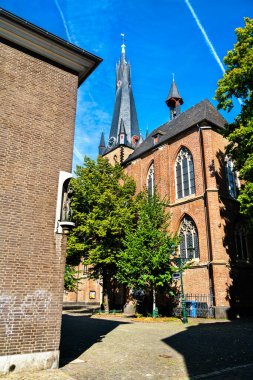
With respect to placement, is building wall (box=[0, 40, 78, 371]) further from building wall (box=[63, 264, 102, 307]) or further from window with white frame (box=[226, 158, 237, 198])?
building wall (box=[63, 264, 102, 307])

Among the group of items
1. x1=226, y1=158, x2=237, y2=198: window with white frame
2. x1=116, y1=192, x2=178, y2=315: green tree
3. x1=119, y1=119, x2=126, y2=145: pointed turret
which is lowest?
x1=116, y1=192, x2=178, y2=315: green tree

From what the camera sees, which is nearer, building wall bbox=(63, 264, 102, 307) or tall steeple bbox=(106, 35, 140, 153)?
building wall bbox=(63, 264, 102, 307)

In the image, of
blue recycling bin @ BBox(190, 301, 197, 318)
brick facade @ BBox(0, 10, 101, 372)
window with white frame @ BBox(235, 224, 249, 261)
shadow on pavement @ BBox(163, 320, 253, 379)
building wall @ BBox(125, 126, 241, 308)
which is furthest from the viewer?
window with white frame @ BBox(235, 224, 249, 261)

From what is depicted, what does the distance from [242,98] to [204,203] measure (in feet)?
26.0

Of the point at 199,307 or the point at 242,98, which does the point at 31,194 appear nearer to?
the point at 242,98

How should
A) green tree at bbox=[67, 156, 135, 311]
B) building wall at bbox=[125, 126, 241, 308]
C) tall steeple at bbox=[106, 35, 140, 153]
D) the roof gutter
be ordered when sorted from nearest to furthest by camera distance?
the roof gutter, building wall at bbox=[125, 126, 241, 308], green tree at bbox=[67, 156, 135, 311], tall steeple at bbox=[106, 35, 140, 153]

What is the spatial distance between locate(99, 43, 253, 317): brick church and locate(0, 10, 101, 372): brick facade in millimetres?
11575

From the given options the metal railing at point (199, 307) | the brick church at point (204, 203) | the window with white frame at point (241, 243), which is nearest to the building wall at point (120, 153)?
the brick church at point (204, 203)

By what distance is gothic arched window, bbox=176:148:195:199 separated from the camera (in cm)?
2417

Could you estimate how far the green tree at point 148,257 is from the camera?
18281 millimetres

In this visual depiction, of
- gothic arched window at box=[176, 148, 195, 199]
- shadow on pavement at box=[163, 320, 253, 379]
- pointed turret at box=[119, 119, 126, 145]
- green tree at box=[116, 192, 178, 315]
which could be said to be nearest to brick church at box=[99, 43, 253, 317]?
gothic arched window at box=[176, 148, 195, 199]

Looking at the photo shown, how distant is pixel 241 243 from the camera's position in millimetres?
22250

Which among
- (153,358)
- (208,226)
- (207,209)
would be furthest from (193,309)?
(153,358)

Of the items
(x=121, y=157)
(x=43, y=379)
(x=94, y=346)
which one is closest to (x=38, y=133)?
(x=43, y=379)
